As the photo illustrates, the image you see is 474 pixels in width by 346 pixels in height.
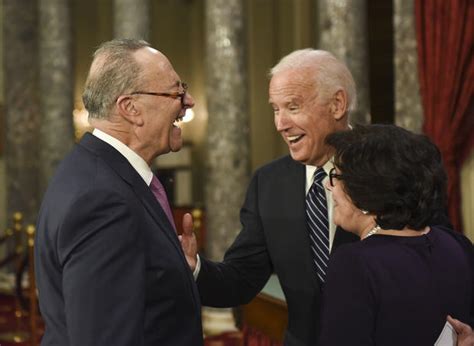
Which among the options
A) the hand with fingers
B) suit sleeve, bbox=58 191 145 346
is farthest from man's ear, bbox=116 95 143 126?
the hand with fingers

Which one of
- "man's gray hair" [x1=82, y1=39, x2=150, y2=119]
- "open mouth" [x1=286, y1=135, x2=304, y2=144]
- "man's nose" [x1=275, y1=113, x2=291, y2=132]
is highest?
"man's gray hair" [x1=82, y1=39, x2=150, y2=119]

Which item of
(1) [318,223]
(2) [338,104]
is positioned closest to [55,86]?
(2) [338,104]

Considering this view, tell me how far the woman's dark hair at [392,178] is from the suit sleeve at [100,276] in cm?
54

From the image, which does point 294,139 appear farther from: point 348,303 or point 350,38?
point 350,38

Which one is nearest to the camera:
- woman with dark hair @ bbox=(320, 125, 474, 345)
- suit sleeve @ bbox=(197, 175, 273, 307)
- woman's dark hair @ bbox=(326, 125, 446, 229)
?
woman with dark hair @ bbox=(320, 125, 474, 345)

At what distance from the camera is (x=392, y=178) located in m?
1.88

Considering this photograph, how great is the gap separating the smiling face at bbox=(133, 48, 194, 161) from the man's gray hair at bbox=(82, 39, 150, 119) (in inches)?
0.9

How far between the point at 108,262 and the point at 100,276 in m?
0.03

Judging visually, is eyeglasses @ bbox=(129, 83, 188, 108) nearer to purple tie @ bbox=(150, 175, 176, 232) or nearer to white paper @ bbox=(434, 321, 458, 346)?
purple tie @ bbox=(150, 175, 176, 232)

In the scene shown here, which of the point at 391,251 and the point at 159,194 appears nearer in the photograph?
the point at 391,251

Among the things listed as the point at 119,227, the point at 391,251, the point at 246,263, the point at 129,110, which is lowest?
the point at 246,263

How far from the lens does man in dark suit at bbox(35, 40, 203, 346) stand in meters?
1.68

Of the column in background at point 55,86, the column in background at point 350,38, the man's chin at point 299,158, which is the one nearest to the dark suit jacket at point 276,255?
the man's chin at point 299,158

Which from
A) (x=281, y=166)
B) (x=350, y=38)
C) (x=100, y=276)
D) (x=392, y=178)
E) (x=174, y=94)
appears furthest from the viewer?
(x=350, y=38)
